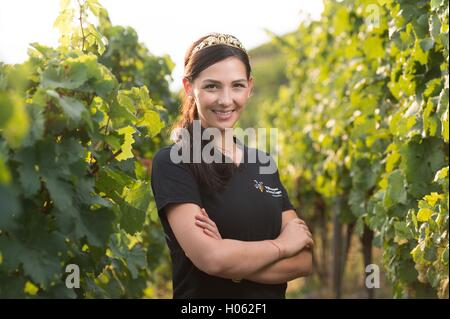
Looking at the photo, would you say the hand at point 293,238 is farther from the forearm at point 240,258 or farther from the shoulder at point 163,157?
the shoulder at point 163,157

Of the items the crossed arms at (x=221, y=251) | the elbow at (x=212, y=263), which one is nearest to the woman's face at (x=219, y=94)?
the crossed arms at (x=221, y=251)

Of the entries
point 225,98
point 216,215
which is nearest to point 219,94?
point 225,98

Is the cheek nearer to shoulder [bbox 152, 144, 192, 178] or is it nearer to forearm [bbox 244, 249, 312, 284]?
shoulder [bbox 152, 144, 192, 178]

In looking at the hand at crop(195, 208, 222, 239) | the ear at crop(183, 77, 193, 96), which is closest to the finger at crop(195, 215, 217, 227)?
the hand at crop(195, 208, 222, 239)

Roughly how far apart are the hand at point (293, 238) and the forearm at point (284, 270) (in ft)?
0.10

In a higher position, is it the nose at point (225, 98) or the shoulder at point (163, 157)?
the nose at point (225, 98)

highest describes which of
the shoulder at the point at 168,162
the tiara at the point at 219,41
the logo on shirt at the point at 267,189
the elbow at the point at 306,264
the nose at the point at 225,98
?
the tiara at the point at 219,41

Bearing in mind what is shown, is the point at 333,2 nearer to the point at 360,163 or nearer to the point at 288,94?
Result: the point at 288,94

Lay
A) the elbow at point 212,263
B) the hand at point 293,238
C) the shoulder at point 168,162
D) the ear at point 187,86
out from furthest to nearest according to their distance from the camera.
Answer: the ear at point 187,86 < the hand at point 293,238 < the shoulder at point 168,162 < the elbow at point 212,263

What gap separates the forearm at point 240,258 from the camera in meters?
2.45

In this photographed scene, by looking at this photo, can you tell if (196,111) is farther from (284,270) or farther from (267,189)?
(284,270)

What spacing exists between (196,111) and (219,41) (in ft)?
0.97

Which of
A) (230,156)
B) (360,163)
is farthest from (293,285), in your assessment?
(230,156)

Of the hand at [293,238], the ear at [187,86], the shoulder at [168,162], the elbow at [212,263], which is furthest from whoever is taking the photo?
the ear at [187,86]
